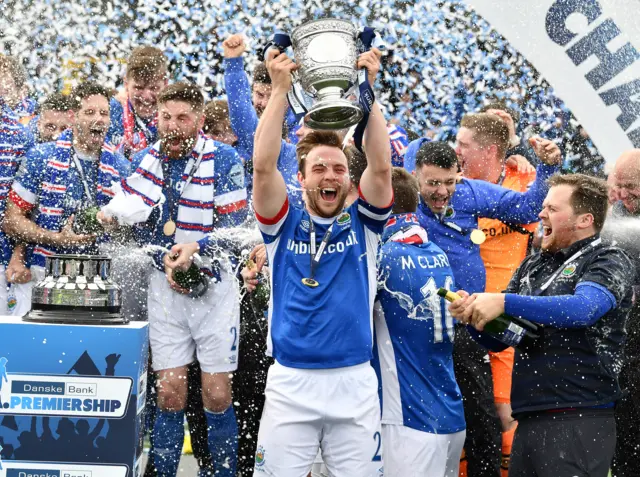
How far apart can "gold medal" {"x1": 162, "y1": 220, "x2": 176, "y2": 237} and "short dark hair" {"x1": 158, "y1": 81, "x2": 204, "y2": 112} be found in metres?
0.64

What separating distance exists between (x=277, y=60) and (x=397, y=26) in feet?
11.5

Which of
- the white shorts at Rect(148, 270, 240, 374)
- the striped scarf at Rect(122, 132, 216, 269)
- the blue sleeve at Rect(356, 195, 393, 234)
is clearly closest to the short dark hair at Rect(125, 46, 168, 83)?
the striped scarf at Rect(122, 132, 216, 269)

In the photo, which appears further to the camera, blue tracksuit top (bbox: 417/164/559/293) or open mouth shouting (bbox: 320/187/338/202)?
blue tracksuit top (bbox: 417/164/559/293)

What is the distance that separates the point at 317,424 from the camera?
3.99m

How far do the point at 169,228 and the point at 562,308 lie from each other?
238cm

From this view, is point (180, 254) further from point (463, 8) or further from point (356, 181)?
point (463, 8)

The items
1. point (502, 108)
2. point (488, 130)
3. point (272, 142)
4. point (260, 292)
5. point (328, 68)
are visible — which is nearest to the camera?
point (328, 68)

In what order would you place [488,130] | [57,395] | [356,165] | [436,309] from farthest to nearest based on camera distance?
1. [488,130]
2. [356,165]
3. [436,309]
4. [57,395]

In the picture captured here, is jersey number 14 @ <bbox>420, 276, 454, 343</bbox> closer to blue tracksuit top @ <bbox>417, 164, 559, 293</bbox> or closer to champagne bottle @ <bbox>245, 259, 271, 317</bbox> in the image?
blue tracksuit top @ <bbox>417, 164, 559, 293</bbox>

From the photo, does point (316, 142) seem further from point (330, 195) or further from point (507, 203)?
point (507, 203)

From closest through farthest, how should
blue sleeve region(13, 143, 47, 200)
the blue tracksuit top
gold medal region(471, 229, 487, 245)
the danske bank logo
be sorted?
the danske bank logo, the blue tracksuit top, gold medal region(471, 229, 487, 245), blue sleeve region(13, 143, 47, 200)

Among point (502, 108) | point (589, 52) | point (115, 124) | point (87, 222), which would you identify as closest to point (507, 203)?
point (502, 108)

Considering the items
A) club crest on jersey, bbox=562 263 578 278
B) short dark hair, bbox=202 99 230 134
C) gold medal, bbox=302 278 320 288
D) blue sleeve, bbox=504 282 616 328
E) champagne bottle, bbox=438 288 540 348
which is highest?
short dark hair, bbox=202 99 230 134

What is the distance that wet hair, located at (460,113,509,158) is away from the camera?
593 cm
